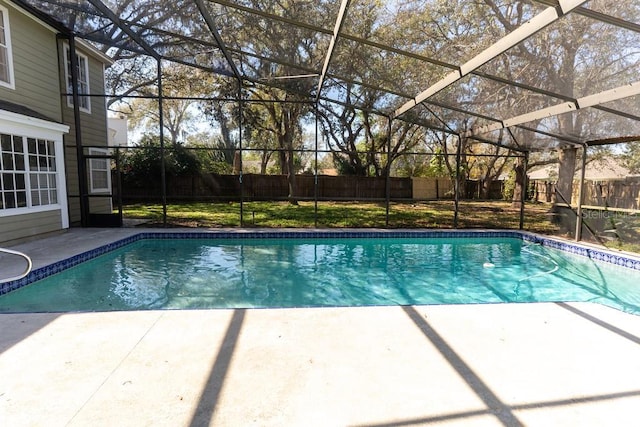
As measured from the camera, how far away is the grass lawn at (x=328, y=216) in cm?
938

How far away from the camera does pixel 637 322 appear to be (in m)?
3.05

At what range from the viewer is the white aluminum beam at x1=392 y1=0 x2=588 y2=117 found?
3.16 m

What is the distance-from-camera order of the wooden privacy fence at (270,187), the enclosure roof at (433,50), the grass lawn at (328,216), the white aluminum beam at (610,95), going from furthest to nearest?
the wooden privacy fence at (270,187), the grass lawn at (328,216), the white aluminum beam at (610,95), the enclosure roof at (433,50)

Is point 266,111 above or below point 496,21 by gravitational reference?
above

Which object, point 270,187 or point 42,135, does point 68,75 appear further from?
point 270,187

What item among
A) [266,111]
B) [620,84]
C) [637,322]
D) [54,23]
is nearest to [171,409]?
[637,322]

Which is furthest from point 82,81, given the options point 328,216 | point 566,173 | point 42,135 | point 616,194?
point 616,194

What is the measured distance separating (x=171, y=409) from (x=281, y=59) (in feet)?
20.9

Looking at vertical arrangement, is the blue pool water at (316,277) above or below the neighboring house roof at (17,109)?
below

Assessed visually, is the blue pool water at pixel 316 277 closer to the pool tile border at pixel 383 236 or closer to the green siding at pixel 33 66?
the pool tile border at pixel 383 236

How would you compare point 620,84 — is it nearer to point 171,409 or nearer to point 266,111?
point 171,409

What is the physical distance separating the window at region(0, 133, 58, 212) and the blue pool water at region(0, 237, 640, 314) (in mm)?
1772

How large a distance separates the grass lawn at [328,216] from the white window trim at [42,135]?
6.62 ft

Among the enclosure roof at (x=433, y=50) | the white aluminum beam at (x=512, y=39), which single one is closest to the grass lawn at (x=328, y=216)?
the enclosure roof at (x=433, y=50)
